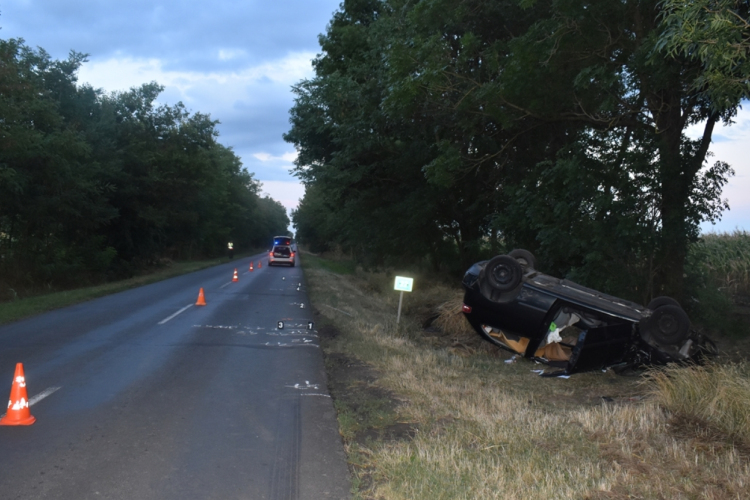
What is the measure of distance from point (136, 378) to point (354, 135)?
13.2 meters

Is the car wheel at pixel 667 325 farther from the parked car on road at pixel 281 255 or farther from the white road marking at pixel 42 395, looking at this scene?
the parked car on road at pixel 281 255

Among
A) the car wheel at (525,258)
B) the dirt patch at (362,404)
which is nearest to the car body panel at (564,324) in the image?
the car wheel at (525,258)

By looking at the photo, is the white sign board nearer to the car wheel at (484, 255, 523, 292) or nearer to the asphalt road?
the asphalt road

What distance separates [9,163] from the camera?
76.8 ft

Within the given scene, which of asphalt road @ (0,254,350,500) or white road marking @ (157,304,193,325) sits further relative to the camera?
white road marking @ (157,304,193,325)

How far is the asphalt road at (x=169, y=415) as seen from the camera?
497 cm

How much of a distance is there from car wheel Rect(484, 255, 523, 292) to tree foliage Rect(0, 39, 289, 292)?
14557 millimetres

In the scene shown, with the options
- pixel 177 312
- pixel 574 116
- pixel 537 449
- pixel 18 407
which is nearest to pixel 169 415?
pixel 18 407

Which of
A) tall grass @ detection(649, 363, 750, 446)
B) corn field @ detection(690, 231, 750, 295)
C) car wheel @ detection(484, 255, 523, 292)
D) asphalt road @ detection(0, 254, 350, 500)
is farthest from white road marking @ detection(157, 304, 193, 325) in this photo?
corn field @ detection(690, 231, 750, 295)

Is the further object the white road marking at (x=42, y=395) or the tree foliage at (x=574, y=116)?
the tree foliage at (x=574, y=116)

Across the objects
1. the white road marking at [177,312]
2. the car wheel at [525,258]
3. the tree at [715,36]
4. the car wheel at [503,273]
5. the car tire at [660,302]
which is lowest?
the white road marking at [177,312]

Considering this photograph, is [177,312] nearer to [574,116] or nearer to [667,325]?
[574,116]

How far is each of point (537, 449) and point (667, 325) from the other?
432cm

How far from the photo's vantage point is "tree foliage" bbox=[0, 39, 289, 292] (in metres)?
21.9
